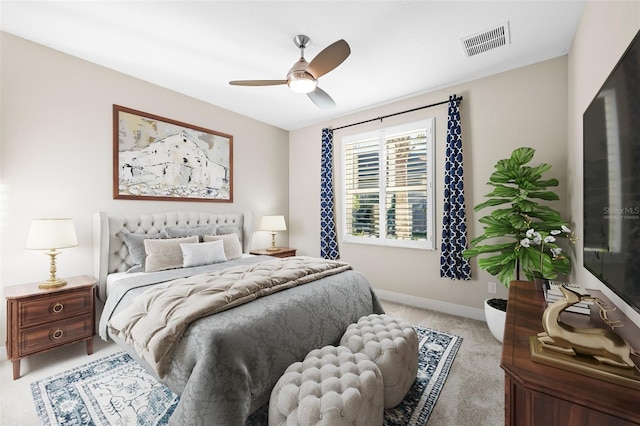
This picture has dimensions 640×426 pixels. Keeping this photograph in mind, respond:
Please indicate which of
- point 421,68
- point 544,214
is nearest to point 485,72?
point 421,68

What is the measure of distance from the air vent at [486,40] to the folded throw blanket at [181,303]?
8.44ft

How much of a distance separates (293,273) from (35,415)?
6.05 feet

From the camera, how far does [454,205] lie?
10.7ft

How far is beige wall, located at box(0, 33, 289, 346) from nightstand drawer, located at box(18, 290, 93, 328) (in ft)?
1.67

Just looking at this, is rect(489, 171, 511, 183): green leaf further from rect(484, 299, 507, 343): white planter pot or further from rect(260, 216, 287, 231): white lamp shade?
rect(260, 216, 287, 231): white lamp shade

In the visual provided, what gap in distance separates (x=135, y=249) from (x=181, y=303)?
157cm

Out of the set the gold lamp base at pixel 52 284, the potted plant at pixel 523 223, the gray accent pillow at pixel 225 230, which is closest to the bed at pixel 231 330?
the gold lamp base at pixel 52 284

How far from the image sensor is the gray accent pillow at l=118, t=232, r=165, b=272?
110 inches

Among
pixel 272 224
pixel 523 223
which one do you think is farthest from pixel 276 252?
pixel 523 223

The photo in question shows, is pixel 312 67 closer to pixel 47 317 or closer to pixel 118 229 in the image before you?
pixel 118 229

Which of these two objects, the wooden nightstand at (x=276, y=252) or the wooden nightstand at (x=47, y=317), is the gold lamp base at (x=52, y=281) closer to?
the wooden nightstand at (x=47, y=317)

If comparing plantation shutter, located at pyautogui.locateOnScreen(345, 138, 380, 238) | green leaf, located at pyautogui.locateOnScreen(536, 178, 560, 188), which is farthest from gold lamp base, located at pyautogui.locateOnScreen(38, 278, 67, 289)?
green leaf, located at pyautogui.locateOnScreen(536, 178, 560, 188)

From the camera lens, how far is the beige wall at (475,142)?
2761 millimetres

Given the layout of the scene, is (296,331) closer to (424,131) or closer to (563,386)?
(563,386)
